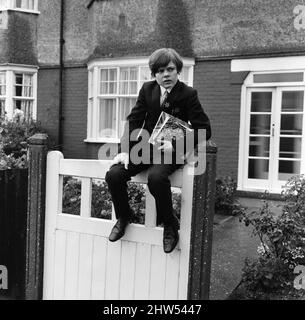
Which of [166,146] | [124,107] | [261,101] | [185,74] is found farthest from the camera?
[124,107]

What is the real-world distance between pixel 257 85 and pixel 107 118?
3.82 m

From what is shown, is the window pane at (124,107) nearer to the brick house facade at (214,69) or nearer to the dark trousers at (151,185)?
the brick house facade at (214,69)

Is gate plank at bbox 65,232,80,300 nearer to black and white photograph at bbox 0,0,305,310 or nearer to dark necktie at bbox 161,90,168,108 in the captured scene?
black and white photograph at bbox 0,0,305,310

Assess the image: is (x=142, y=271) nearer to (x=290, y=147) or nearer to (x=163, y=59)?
(x=163, y=59)

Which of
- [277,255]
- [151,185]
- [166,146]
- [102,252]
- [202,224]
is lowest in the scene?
[277,255]

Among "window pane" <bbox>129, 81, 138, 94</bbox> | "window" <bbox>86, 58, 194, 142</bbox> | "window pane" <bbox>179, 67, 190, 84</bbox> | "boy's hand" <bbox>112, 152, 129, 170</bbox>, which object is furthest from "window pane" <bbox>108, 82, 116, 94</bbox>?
"boy's hand" <bbox>112, 152, 129, 170</bbox>

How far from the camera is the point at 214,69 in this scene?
962cm

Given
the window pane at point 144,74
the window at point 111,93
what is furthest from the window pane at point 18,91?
the window pane at point 144,74

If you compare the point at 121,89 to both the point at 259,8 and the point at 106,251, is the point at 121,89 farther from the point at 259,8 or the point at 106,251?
the point at 106,251

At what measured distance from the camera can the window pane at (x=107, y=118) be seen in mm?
10938

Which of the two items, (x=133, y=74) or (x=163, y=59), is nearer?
(x=163, y=59)

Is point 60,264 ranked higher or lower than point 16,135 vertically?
lower

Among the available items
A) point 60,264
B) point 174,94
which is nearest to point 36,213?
point 60,264

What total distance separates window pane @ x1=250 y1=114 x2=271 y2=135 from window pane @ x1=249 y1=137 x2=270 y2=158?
Result: 15 cm
